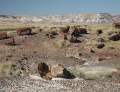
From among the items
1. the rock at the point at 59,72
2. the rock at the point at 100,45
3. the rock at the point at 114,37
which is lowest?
the rock at the point at 100,45

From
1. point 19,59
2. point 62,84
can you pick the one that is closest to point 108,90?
point 62,84

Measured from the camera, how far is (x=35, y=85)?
4319 cm

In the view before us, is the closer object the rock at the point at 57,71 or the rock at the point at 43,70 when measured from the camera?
the rock at the point at 57,71

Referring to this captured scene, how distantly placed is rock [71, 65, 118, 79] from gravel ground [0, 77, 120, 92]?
1.82 metres

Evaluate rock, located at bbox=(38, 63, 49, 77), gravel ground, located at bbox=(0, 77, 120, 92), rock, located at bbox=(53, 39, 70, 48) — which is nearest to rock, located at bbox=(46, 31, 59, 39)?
rock, located at bbox=(53, 39, 70, 48)

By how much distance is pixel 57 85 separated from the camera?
43.2 meters

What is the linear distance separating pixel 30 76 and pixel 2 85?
552cm

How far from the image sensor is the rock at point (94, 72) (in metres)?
47.7

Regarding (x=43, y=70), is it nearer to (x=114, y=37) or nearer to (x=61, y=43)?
(x=61, y=43)

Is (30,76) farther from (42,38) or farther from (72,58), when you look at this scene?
(42,38)

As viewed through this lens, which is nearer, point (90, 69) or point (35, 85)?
point (35, 85)

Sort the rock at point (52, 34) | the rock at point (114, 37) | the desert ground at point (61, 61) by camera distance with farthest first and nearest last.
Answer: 1. the rock at point (52, 34)
2. the rock at point (114, 37)
3. the desert ground at point (61, 61)

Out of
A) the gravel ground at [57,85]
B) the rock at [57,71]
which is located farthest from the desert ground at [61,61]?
the rock at [57,71]

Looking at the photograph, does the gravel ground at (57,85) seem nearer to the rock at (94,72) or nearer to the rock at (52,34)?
the rock at (94,72)
